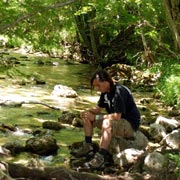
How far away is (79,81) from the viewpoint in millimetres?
15781

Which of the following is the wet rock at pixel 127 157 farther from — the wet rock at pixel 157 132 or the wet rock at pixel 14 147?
the wet rock at pixel 157 132

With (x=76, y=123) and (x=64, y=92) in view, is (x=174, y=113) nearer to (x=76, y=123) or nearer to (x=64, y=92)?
(x=76, y=123)

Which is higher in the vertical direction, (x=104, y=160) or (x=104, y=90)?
Answer: (x=104, y=90)

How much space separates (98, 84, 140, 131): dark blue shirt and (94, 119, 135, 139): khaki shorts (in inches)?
3.1

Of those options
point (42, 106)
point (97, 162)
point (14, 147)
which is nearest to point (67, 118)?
point (42, 106)

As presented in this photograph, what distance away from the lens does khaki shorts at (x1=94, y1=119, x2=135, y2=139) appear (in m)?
5.84

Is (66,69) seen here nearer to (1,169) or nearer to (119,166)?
(119,166)

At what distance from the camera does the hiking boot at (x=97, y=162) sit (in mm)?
5547

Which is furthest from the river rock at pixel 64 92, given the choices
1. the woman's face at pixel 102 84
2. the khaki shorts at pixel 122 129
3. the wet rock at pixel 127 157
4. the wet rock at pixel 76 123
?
the wet rock at pixel 127 157

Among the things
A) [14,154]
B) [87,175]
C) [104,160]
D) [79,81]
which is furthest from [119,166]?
[79,81]

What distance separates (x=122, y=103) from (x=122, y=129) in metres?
0.42

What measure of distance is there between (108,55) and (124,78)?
4.20 metres

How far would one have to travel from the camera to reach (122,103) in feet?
18.9

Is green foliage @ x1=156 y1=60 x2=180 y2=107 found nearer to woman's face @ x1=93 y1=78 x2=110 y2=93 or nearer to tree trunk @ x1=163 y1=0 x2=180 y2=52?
tree trunk @ x1=163 y1=0 x2=180 y2=52
